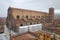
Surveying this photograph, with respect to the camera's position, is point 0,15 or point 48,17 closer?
point 48,17

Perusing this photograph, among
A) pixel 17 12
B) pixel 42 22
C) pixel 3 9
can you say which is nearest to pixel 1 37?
pixel 17 12

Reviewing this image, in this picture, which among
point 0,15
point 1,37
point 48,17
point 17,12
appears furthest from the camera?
point 1,37

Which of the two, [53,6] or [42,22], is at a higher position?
[53,6]

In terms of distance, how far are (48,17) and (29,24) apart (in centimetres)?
40

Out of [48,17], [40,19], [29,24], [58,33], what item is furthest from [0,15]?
[58,33]

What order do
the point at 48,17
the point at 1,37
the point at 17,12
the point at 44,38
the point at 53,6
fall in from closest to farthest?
the point at 44,38
the point at 53,6
the point at 48,17
the point at 17,12
the point at 1,37

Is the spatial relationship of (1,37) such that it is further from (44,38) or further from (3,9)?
(44,38)

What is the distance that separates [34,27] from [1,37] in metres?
1.35

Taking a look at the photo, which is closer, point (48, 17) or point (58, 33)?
point (58, 33)

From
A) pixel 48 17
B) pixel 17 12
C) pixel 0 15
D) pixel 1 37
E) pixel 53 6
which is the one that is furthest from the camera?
pixel 1 37

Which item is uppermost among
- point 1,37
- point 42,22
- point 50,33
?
point 42,22

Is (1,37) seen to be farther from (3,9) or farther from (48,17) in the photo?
(48,17)

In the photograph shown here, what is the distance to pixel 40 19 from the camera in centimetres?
239

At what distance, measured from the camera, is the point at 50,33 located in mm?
2037
